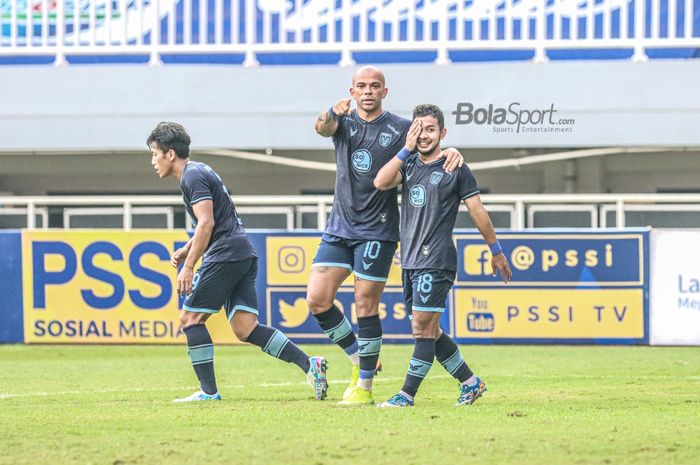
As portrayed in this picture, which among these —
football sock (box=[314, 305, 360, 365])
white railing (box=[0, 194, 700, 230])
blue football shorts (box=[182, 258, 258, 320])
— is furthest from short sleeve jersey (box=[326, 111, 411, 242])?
white railing (box=[0, 194, 700, 230])

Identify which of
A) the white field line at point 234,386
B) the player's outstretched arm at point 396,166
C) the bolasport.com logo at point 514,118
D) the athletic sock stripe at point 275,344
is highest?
the bolasport.com logo at point 514,118

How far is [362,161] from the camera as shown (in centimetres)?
820

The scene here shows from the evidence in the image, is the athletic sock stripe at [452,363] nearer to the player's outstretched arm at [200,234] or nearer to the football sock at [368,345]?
the football sock at [368,345]

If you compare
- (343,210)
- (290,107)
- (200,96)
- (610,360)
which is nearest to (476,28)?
(290,107)

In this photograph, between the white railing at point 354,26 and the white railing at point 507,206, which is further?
the white railing at point 354,26

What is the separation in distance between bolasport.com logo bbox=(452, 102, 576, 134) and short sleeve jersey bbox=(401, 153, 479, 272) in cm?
963

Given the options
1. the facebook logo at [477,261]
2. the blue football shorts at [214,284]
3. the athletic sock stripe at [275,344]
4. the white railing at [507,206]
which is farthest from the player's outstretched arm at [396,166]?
the white railing at [507,206]

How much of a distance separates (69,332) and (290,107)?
14.2ft

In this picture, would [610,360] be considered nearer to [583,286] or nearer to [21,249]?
[583,286]

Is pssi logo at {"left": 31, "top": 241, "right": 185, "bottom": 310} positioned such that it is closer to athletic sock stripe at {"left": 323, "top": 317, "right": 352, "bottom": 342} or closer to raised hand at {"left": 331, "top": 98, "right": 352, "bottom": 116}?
athletic sock stripe at {"left": 323, "top": 317, "right": 352, "bottom": 342}

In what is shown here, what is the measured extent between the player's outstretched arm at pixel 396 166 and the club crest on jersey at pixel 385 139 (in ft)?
0.85

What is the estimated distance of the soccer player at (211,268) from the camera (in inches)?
328

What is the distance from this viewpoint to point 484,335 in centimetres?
1507

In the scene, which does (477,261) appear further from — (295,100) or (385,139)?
(385,139)
